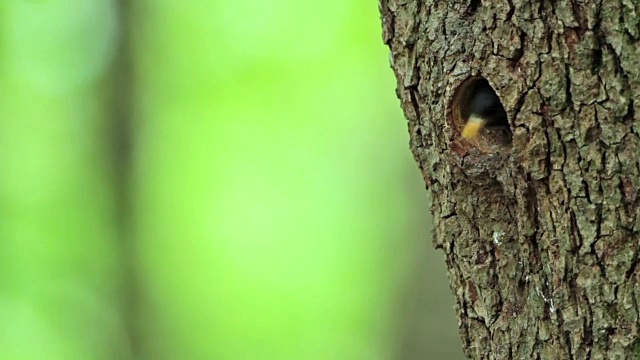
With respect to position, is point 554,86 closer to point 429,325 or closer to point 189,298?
point 429,325

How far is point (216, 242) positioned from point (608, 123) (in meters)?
4.04

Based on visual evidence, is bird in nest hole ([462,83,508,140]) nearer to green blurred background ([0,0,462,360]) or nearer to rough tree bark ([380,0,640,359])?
rough tree bark ([380,0,640,359])

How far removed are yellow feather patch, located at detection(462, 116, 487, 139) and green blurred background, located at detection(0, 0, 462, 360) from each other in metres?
2.72


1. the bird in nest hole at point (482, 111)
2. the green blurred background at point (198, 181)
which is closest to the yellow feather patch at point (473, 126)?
the bird in nest hole at point (482, 111)

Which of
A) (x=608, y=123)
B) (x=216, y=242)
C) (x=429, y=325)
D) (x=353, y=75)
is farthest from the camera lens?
(x=216, y=242)

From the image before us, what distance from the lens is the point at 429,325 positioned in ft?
10.6

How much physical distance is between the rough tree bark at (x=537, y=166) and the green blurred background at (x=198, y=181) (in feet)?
8.85

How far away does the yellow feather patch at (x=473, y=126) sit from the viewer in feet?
3.07

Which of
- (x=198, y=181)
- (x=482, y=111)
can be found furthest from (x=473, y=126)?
(x=198, y=181)

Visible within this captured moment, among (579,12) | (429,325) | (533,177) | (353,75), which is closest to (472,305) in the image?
(533,177)

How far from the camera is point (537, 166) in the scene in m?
0.87

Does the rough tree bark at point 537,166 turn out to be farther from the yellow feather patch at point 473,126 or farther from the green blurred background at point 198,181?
the green blurred background at point 198,181

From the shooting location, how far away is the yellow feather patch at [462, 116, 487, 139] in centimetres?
94

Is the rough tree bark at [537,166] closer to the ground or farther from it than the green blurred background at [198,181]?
farther from it
